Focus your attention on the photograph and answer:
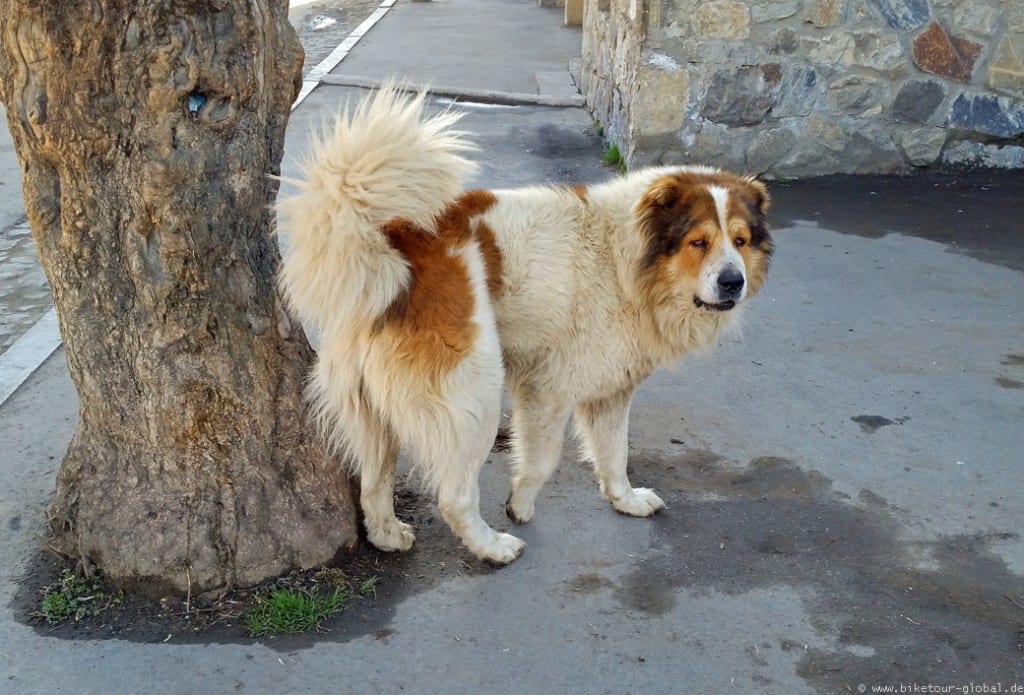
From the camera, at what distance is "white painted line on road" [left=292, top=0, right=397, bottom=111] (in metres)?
11.3

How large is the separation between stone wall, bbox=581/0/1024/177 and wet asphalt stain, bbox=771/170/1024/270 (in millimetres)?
152

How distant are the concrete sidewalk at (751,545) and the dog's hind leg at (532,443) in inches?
5.4

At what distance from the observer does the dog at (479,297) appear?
3.23m

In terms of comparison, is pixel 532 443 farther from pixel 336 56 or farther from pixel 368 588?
pixel 336 56

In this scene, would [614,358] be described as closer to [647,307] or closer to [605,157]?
[647,307]

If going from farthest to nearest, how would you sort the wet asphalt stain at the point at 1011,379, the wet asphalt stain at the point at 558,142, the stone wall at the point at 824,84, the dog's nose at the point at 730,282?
the wet asphalt stain at the point at 558,142, the stone wall at the point at 824,84, the wet asphalt stain at the point at 1011,379, the dog's nose at the point at 730,282

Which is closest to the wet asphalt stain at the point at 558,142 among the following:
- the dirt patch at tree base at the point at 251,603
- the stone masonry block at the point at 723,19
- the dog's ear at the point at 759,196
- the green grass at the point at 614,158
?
the green grass at the point at 614,158

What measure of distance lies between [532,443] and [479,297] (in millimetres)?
721

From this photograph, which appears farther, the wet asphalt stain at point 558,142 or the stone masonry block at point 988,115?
the wet asphalt stain at point 558,142

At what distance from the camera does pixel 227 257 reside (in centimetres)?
330

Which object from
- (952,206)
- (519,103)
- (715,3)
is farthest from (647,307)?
(519,103)

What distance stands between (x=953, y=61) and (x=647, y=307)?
18.4ft

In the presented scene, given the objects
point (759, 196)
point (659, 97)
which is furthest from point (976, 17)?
point (759, 196)

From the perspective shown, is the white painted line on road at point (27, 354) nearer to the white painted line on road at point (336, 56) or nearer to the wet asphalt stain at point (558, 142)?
the white painted line on road at point (336, 56)
